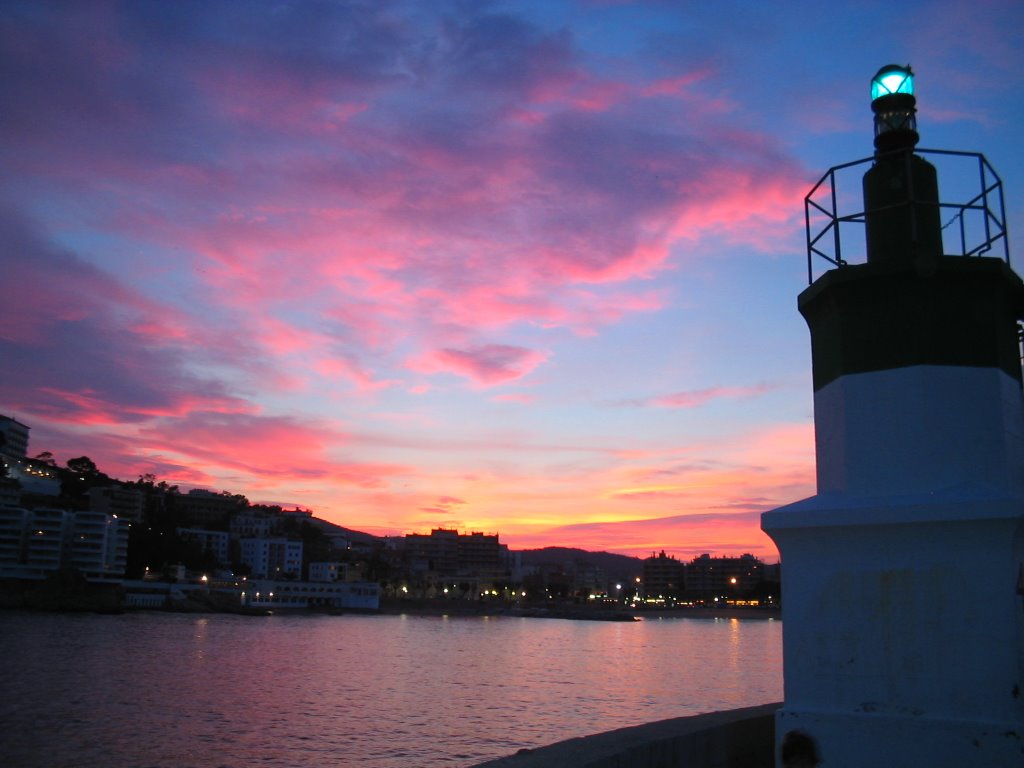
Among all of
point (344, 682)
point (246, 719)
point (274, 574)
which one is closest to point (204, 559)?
point (274, 574)

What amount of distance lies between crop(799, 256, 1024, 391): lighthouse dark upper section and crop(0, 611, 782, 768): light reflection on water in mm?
20400

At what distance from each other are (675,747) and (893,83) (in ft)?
14.3

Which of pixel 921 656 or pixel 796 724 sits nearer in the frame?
pixel 921 656

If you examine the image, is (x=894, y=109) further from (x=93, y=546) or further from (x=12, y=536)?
(x=93, y=546)

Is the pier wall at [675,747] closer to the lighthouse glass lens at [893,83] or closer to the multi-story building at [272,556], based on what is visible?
the lighthouse glass lens at [893,83]

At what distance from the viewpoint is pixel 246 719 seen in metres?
29.0

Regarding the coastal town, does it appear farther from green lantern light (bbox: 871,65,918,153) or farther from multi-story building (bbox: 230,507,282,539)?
green lantern light (bbox: 871,65,918,153)

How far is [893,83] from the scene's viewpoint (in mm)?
5066

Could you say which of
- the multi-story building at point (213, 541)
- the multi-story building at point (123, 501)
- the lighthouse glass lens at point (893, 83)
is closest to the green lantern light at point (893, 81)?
the lighthouse glass lens at point (893, 83)

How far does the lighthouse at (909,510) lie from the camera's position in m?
4.12

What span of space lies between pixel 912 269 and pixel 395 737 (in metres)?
25.7

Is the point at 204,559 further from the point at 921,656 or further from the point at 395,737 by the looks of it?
the point at 921,656

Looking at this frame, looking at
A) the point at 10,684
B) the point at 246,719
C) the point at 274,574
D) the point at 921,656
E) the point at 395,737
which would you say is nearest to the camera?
the point at 921,656

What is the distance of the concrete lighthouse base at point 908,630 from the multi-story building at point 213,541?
156378 millimetres
